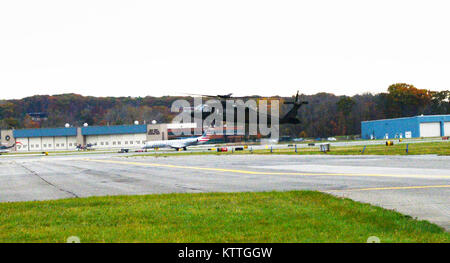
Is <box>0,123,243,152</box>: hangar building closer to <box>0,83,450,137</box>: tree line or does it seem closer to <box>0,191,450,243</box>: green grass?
<box>0,83,450,137</box>: tree line

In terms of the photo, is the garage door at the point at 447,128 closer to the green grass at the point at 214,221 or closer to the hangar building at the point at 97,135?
the hangar building at the point at 97,135

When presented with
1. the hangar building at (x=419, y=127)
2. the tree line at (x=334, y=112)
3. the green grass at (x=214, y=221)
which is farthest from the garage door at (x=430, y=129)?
the green grass at (x=214, y=221)

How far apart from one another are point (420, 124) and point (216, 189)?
8888 centimetres

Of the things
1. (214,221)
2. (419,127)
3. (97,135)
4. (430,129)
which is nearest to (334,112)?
(430,129)

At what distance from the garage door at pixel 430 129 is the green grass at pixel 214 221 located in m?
91.0

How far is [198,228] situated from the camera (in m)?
8.47

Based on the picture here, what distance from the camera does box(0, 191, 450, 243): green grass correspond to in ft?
25.1

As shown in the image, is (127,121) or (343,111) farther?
(127,121)

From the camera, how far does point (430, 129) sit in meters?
96.1

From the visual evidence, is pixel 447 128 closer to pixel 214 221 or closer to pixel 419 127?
pixel 419 127

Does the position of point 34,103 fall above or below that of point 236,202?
above

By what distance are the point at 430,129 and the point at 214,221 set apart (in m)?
97.8
